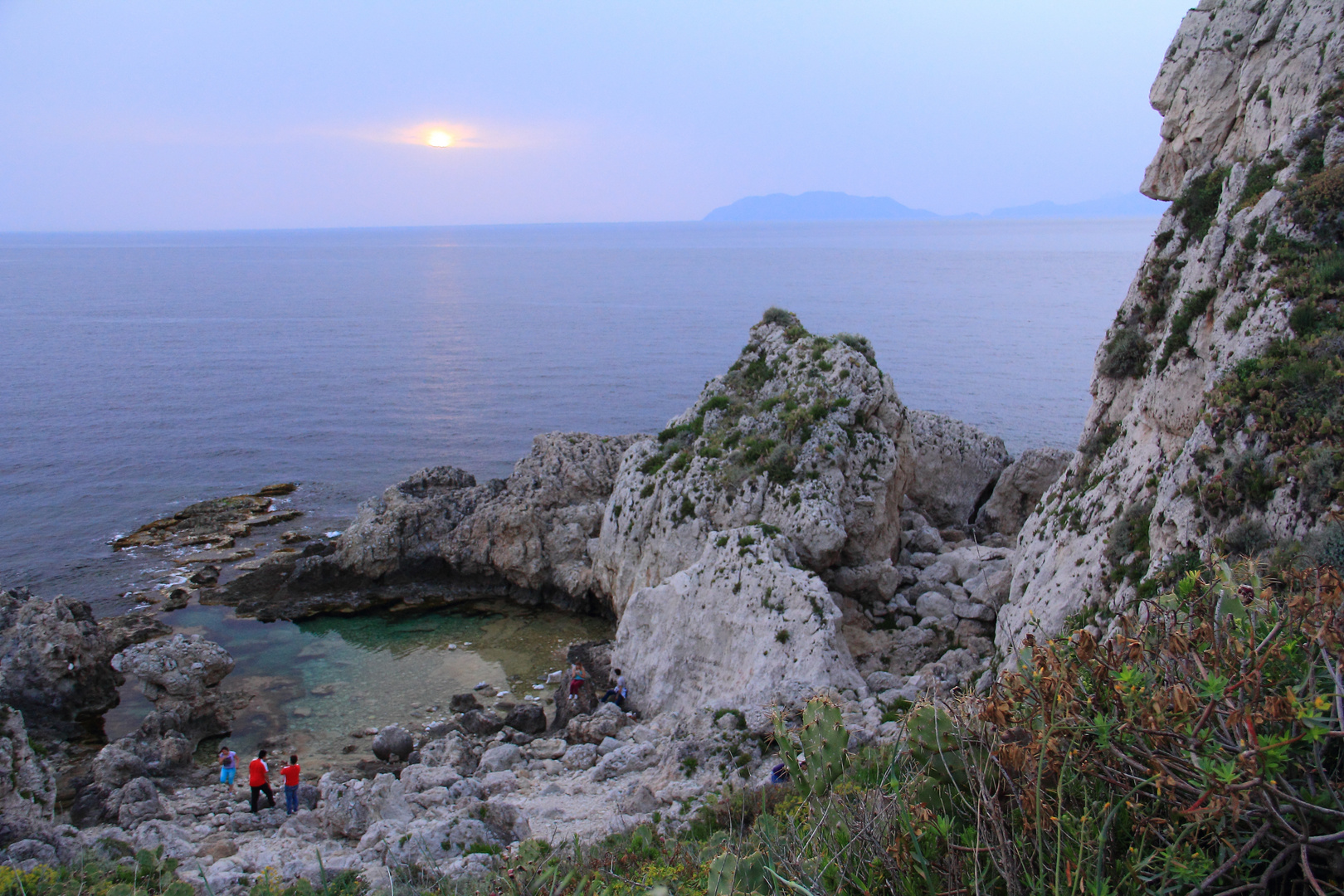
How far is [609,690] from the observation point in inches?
871

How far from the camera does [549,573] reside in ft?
102

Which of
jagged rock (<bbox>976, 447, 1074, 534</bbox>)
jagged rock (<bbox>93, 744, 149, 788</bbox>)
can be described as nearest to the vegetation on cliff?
jagged rock (<bbox>93, 744, 149, 788</bbox>)

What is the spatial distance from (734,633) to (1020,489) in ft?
48.5

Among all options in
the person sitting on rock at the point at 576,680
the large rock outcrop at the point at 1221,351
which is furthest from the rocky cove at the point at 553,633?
the large rock outcrop at the point at 1221,351

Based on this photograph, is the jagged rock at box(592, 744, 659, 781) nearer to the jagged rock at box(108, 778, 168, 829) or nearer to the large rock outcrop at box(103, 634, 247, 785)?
the jagged rock at box(108, 778, 168, 829)

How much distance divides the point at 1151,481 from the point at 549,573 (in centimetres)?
2165

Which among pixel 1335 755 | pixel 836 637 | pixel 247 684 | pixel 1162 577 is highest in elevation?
pixel 1335 755

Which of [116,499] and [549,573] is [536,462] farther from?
[116,499]

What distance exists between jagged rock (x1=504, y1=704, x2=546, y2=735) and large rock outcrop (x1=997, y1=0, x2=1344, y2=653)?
12.0 meters

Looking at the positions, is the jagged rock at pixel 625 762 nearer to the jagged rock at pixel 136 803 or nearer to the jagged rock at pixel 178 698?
the jagged rock at pixel 136 803

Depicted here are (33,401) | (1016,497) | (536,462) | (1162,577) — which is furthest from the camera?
(33,401)

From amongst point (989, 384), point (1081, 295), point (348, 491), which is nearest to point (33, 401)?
point (348, 491)

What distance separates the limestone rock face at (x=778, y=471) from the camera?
22969mm

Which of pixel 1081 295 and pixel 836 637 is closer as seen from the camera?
pixel 836 637
